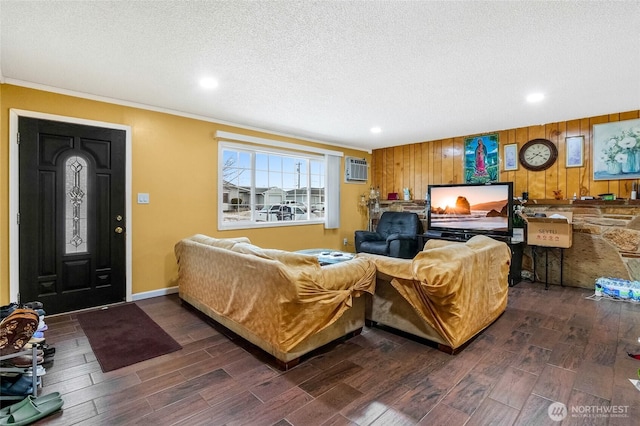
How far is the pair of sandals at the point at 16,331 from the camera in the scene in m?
1.80

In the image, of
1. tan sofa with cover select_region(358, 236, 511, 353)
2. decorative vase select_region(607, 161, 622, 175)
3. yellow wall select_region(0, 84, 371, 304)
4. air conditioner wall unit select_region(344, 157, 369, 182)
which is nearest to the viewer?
tan sofa with cover select_region(358, 236, 511, 353)

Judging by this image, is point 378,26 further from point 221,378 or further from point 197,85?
point 221,378

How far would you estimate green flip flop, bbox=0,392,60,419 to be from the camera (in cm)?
165

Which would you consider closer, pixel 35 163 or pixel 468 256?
pixel 468 256

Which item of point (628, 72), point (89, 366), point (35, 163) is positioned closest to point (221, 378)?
point (89, 366)

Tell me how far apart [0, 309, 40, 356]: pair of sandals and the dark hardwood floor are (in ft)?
1.18

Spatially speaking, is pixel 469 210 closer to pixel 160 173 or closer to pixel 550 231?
pixel 550 231

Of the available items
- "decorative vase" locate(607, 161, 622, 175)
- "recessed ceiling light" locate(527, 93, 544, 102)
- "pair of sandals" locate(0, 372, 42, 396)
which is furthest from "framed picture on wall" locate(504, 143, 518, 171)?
"pair of sandals" locate(0, 372, 42, 396)

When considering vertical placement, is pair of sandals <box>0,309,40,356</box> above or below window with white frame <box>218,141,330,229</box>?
below

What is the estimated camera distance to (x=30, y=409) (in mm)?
1679

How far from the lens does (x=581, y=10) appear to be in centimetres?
192

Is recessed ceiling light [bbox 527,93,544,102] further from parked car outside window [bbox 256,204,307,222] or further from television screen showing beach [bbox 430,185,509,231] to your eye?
parked car outside window [bbox 256,204,307,222]

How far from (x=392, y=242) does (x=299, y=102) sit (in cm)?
273

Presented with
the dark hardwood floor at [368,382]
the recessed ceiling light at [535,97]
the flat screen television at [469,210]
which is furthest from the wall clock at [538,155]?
the dark hardwood floor at [368,382]
